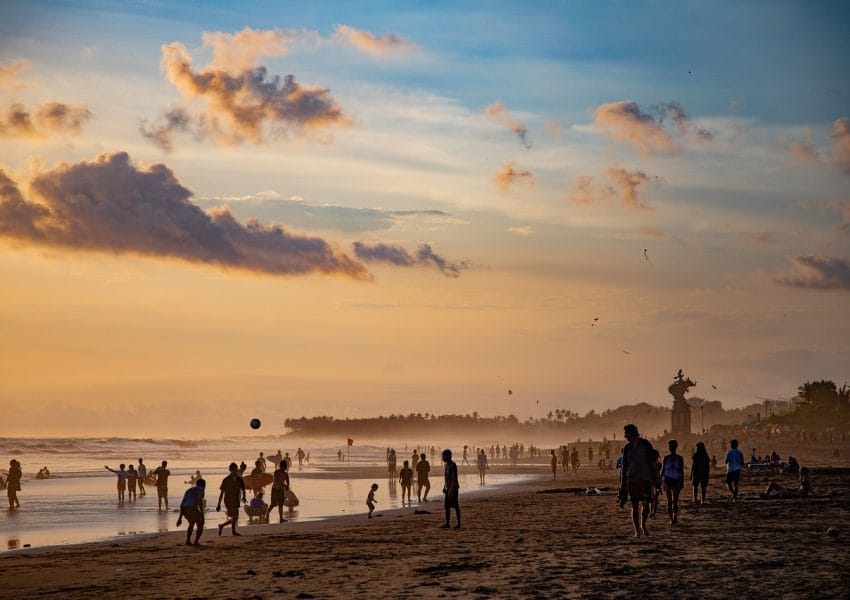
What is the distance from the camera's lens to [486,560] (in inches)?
601

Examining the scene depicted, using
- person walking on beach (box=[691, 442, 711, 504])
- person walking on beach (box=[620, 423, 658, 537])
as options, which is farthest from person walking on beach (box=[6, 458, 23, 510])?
person walking on beach (box=[620, 423, 658, 537])

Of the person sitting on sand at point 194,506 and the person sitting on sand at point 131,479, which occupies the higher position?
the person sitting on sand at point 194,506

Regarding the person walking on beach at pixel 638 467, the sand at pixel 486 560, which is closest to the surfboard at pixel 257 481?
the sand at pixel 486 560

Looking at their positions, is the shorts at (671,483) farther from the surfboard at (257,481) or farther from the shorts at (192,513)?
the surfboard at (257,481)

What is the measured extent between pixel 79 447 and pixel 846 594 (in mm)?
125862

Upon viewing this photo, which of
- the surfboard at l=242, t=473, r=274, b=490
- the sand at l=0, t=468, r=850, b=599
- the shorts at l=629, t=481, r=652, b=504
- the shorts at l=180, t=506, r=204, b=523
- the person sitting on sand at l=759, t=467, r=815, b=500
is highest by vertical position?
the shorts at l=629, t=481, r=652, b=504

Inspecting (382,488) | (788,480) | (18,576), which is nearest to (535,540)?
(18,576)

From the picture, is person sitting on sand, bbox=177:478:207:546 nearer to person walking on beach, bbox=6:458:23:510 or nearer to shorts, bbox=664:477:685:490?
shorts, bbox=664:477:685:490

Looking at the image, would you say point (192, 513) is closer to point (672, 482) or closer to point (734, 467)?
point (672, 482)

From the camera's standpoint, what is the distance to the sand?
1232cm

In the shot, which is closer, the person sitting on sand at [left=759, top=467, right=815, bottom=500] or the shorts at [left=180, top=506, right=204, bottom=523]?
the shorts at [left=180, top=506, right=204, bottom=523]

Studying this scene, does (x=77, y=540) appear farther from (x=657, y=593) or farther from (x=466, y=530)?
(x=657, y=593)

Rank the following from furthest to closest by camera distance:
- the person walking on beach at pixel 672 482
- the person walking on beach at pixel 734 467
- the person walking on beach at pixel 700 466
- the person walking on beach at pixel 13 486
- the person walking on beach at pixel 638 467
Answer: the person walking on beach at pixel 13 486 → the person walking on beach at pixel 734 467 → the person walking on beach at pixel 700 466 → the person walking on beach at pixel 672 482 → the person walking on beach at pixel 638 467

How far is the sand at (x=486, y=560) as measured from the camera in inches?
485
